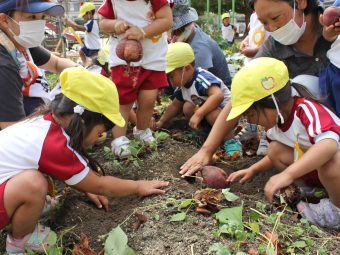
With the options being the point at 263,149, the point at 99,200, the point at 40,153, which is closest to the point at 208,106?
the point at 263,149

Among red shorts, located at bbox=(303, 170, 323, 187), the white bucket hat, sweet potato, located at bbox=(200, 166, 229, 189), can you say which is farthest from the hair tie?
the white bucket hat

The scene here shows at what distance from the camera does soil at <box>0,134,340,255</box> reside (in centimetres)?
196

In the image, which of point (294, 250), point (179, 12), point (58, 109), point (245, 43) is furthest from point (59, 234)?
point (179, 12)

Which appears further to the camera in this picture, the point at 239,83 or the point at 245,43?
the point at 245,43

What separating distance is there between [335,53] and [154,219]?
1.52 meters

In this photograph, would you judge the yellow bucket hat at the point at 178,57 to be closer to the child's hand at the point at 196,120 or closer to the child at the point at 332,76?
the child's hand at the point at 196,120

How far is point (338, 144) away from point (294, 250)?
0.67m

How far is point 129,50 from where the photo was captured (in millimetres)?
3039

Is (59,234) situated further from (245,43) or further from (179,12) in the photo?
(179,12)

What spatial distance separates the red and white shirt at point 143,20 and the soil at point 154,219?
725mm

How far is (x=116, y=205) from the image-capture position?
2527 mm

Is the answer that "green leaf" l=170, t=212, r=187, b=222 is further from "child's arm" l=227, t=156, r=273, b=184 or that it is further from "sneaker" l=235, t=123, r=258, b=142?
"sneaker" l=235, t=123, r=258, b=142

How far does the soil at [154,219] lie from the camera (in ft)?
6.43

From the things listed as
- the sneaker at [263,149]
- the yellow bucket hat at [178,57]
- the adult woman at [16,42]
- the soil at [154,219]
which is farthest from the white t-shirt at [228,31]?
the adult woman at [16,42]
